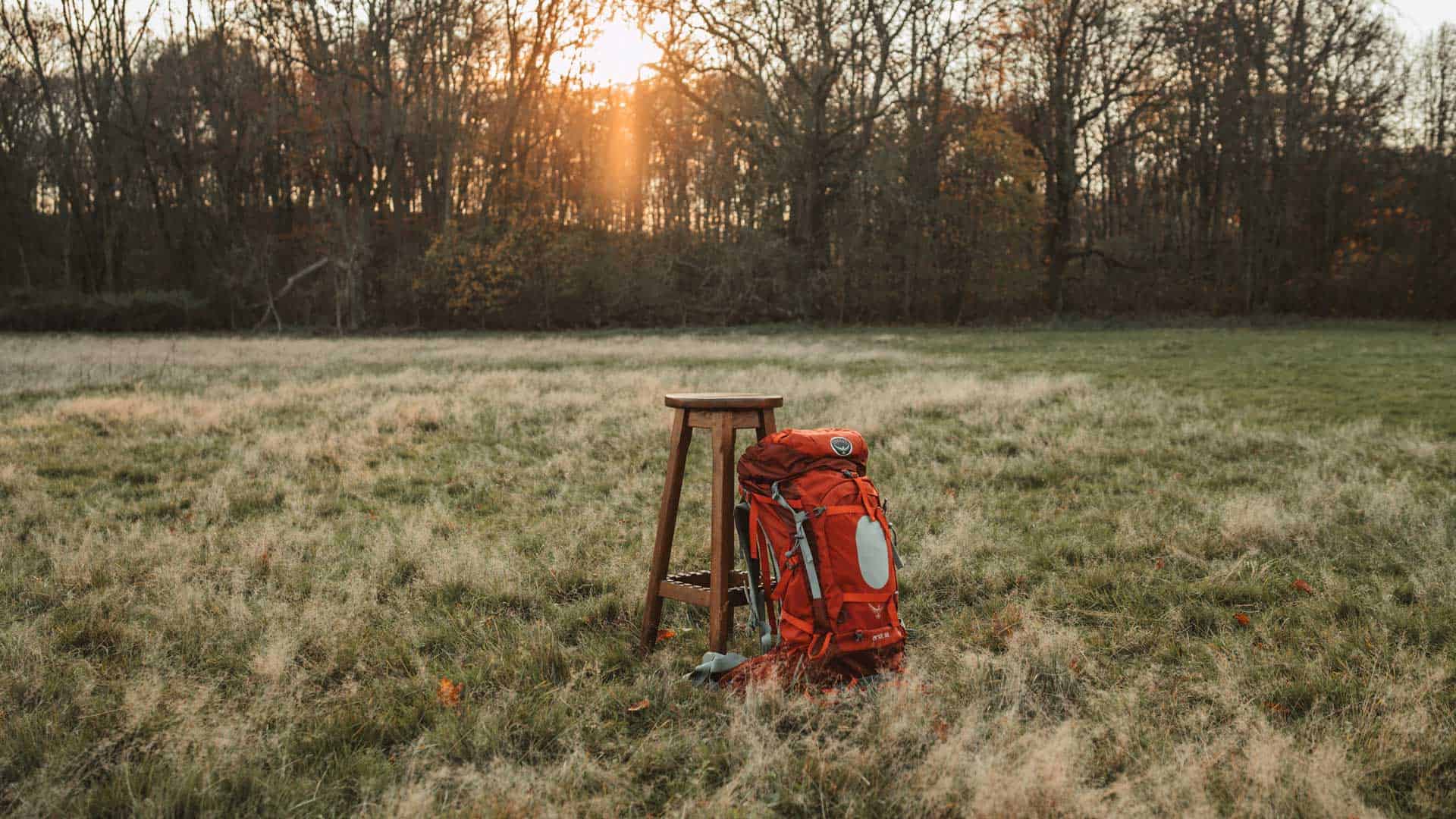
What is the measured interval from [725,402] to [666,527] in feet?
1.93

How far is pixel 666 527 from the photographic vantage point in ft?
11.7

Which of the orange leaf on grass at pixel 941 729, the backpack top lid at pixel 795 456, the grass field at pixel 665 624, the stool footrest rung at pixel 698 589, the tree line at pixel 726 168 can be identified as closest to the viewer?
the grass field at pixel 665 624

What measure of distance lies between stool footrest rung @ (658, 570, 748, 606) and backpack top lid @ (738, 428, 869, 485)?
0.46 meters

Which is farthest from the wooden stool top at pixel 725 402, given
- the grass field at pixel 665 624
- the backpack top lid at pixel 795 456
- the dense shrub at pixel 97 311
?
the dense shrub at pixel 97 311

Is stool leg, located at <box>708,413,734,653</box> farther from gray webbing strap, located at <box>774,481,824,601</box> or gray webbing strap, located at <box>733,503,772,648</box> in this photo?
gray webbing strap, located at <box>774,481,824,601</box>

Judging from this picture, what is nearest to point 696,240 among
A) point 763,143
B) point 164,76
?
point 763,143

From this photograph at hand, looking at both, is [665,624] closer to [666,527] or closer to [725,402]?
[666,527]

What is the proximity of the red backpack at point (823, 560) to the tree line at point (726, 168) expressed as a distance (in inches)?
1015

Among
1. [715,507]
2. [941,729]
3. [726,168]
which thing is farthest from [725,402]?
[726,168]

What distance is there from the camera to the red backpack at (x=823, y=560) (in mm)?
3045

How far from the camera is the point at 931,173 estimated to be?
2872 cm

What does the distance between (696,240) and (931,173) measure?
25.7ft

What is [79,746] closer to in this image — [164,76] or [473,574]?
[473,574]

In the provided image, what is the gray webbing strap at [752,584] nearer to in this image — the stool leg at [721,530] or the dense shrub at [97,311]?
the stool leg at [721,530]
